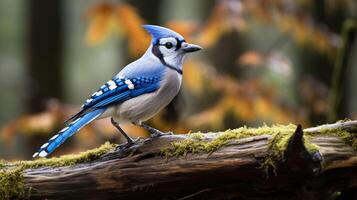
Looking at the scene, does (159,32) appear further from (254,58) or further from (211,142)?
(254,58)

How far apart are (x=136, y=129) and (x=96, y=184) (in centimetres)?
A: 208

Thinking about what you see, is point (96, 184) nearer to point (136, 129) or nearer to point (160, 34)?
point (160, 34)

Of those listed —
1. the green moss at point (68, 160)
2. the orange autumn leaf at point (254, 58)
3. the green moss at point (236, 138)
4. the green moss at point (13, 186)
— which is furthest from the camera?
the orange autumn leaf at point (254, 58)

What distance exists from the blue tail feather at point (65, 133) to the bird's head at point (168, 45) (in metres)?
0.52

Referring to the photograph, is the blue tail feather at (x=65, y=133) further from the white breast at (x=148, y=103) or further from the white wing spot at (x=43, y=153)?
the white breast at (x=148, y=103)

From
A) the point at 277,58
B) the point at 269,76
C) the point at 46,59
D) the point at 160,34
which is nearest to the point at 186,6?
the point at 269,76

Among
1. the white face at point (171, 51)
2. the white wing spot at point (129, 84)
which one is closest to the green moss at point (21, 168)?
the white wing spot at point (129, 84)

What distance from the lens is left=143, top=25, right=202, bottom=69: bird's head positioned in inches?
141

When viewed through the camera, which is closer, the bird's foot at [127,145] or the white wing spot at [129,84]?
the bird's foot at [127,145]

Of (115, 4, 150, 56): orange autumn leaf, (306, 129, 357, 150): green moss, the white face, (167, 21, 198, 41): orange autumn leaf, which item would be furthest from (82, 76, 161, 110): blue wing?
(167, 21, 198, 41): orange autumn leaf

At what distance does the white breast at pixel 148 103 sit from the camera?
11.2 ft

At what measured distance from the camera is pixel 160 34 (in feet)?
11.8

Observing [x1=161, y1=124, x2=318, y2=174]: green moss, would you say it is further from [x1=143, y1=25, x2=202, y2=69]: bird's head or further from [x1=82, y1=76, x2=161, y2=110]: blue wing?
[x1=143, y1=25, x2=202, y2=69]: bird's head

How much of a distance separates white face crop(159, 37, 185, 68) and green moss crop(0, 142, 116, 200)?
25.0 inches
